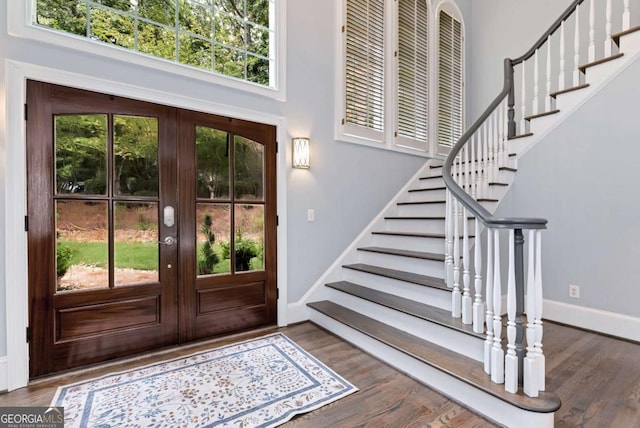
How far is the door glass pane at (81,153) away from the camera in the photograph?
2.28 meters

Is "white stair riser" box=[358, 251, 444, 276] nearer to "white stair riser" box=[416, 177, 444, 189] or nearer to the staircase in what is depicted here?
the staircase

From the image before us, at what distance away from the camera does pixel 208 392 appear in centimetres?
205

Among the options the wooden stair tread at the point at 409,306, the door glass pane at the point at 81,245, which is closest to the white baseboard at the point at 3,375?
the door glass pane at the point at 81,245

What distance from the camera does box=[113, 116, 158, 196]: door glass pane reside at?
2482 millimetres

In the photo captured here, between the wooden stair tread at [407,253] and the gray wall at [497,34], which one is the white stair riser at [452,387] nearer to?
the wooden stair tread at [407,253]

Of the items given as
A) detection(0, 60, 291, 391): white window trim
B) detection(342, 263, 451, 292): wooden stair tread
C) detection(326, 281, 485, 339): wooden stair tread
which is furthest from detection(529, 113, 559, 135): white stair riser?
detection(0, 60, 291, 391): white window trim

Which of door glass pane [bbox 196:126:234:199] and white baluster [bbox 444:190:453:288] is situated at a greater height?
door glass pane [bbox 196:126:234:199]

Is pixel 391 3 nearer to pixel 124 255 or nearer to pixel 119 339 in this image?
→ pixel 124 255

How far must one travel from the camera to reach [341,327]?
291 centimetres

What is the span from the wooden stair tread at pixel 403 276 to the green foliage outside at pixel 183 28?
7.30ft

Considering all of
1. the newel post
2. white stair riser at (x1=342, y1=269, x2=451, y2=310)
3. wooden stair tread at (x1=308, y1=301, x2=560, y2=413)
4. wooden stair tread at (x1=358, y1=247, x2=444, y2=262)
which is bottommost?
wooden stair tread at (x1=308, y1=301, x2=560, y2=413)

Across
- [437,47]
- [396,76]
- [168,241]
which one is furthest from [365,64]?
[168,241]

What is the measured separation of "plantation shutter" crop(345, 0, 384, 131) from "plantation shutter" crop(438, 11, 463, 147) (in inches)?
49.8

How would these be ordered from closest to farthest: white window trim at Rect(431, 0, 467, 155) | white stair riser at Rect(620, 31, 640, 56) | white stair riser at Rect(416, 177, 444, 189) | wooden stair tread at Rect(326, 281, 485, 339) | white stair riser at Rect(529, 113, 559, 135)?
1. wooden stair tread at Rect(326, 281, 485, 339)
2. white stair riser at Rect(620, 31, 640, 56)
3. white stair riser at Rect(529, 113, 559, 135)
4. white stair riser at Rect(416, 177, 444, 189)
5. white window trim at Rect(431, 0, 467, 155)
